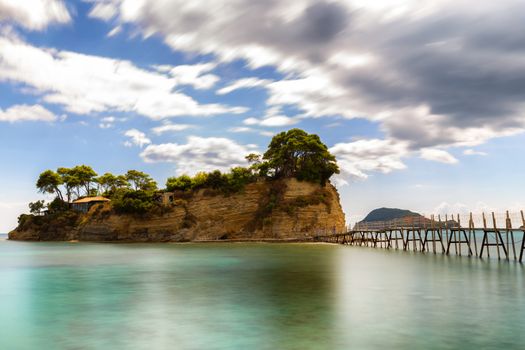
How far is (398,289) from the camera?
19031 millimetres

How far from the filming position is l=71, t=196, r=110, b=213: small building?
264 feet

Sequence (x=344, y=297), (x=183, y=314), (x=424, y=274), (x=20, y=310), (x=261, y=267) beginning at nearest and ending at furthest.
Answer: (x=183, y=314) < (x=20, y=310) < (x=344, y=297) < (x=424, y=274) < (x=261, y=267)

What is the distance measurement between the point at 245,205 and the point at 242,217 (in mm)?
2000

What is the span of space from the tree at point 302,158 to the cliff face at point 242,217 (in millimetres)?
1798

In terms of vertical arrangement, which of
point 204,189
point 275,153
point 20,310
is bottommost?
point 20,310

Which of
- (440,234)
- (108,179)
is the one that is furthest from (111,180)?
(440,234)

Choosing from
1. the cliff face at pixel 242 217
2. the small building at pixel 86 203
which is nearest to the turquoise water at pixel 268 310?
the cliff face at pixel 242 217

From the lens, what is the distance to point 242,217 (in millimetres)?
67562

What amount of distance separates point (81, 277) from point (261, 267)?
37.1 feet

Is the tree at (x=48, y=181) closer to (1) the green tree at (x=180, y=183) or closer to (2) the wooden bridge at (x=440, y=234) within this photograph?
(1) the green tree at (x=180, y=183)

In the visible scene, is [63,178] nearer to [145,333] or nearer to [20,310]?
[20,310]

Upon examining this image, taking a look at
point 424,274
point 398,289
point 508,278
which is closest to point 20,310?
point 398,289

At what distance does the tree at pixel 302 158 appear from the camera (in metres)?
65.6

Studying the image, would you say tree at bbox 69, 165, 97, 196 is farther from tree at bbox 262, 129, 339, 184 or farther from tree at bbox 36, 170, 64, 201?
tree at bbox 262, 129, 339, 184
